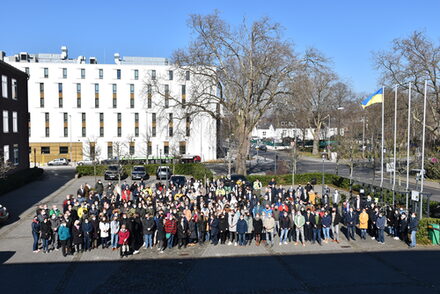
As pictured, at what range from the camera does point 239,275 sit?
12422mm

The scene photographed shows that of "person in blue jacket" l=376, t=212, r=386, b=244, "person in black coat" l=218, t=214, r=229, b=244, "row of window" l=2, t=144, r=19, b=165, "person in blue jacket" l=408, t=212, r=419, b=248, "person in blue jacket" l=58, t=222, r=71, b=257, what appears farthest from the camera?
"row of window" l=2, t=144, r=19, b=165

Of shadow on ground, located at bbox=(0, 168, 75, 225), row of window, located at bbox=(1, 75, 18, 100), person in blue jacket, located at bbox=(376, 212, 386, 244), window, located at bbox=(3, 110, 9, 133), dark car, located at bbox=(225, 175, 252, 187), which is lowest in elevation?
shadow on ground, located at bbox=(0, 168, 75, 225)

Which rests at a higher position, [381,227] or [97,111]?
[97,111]

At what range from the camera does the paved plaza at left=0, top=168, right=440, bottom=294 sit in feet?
37.5

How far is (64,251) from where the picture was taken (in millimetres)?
14250

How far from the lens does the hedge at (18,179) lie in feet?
93.9

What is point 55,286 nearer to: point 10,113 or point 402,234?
point 402,234

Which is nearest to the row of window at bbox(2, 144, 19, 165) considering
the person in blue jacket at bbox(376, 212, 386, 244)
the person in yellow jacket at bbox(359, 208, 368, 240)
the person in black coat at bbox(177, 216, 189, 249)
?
the person in black coat at bbox(177, 216, 189, 249)

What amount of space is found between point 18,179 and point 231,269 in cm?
2550

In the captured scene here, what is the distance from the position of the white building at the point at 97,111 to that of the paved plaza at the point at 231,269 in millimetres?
42727

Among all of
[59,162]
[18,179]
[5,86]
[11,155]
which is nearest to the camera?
[18,179]

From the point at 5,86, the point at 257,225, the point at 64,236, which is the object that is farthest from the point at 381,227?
the point at 5,86

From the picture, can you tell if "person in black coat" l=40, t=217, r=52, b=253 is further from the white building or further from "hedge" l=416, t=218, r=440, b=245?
the white building

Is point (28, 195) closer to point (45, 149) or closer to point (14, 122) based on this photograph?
point (14, 122)
